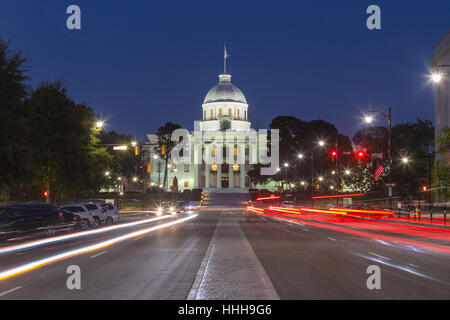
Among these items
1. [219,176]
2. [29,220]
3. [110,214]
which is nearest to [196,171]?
[219,176]

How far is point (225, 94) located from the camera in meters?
154

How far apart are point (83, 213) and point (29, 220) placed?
8.80 metres

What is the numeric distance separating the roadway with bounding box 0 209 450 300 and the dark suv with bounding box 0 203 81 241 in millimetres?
2615

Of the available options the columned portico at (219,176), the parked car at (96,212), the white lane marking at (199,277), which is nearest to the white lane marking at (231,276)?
the white lane marking at (199,277)

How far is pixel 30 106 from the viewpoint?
2834cm

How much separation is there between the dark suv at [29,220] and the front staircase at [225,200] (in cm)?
7247

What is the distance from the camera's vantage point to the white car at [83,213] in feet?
105

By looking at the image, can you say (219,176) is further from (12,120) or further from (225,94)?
(12,120)

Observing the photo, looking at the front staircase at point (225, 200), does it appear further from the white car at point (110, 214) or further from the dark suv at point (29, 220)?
the dark suv at point (29, 220)

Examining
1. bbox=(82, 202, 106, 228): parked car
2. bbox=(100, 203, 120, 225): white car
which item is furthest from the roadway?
bbox=(100, 203, 120, 225): white car

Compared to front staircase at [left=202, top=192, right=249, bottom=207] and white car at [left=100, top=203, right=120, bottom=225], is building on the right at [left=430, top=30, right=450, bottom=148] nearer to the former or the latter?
white car at [left=100, top=203, right=120, bottom=225]

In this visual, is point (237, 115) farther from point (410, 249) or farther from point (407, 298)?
point (407, 298)
